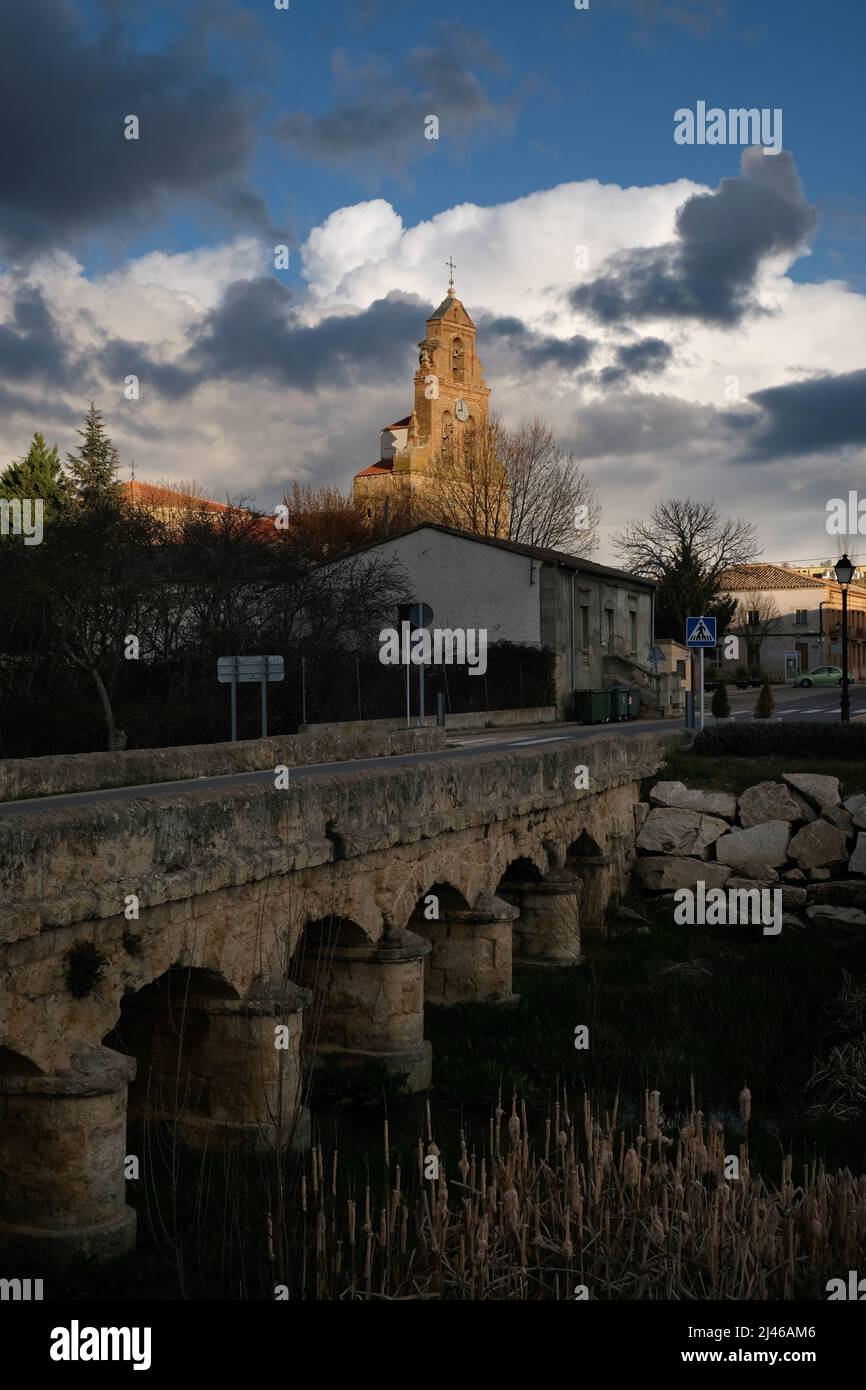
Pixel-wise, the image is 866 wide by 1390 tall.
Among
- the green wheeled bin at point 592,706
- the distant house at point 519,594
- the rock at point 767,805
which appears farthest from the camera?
the distant house at point 519,594

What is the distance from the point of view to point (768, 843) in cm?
Answer: 1777

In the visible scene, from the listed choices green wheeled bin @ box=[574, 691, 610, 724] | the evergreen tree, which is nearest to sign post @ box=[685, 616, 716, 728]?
green wheeled bin @ box=[574, 691, 610, 724]

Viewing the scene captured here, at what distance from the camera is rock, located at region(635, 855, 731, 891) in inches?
687

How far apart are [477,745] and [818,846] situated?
7.66 m

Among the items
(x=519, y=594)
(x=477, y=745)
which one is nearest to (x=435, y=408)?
(x=519, y=594)

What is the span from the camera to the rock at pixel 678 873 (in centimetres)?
1745

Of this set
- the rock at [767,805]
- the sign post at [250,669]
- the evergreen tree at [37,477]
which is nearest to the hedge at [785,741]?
the rock at [767,805]

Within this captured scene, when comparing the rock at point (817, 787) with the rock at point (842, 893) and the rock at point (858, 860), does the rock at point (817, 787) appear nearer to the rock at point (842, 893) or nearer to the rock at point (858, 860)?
the rock at point (858, 860)

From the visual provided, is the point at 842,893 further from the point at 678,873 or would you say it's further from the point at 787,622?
the point at 787,622

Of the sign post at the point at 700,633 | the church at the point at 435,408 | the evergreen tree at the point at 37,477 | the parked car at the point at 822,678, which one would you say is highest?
the church at the point at 435,408

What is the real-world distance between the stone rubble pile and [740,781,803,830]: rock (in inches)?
0.6

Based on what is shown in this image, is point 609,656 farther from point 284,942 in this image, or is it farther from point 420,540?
point 284,942

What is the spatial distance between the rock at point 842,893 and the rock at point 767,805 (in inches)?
55.1
